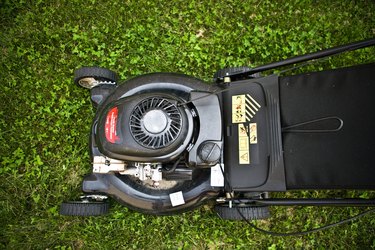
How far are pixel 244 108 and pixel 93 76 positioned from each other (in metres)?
0.94

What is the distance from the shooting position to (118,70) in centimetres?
289

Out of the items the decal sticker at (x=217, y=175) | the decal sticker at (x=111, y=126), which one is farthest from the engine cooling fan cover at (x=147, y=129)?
the decal sticker at (x=217, y=175)

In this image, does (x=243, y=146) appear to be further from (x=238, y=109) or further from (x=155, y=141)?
(x=155, y=141)

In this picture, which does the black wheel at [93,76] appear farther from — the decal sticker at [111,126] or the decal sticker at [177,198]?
the decal sticker at [177,198]

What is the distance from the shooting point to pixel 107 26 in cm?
294

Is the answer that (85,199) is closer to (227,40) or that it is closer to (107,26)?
(107,26)

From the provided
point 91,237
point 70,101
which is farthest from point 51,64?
point 91,237

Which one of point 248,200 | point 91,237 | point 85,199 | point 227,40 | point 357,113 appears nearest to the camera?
point 357,113

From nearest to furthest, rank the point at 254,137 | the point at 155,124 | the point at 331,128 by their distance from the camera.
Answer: the point at 155,124 < the point at 331,128 < the point at 254,137

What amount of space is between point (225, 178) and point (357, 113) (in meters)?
0.73

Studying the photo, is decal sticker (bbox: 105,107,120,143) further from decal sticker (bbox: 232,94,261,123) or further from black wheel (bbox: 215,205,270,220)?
black wheel (bbox: 215,205,270,220)

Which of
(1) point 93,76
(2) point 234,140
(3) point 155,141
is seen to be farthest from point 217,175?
(1) point 93,76

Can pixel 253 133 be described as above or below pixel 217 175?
above

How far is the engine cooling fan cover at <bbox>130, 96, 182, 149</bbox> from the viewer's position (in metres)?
1.95
